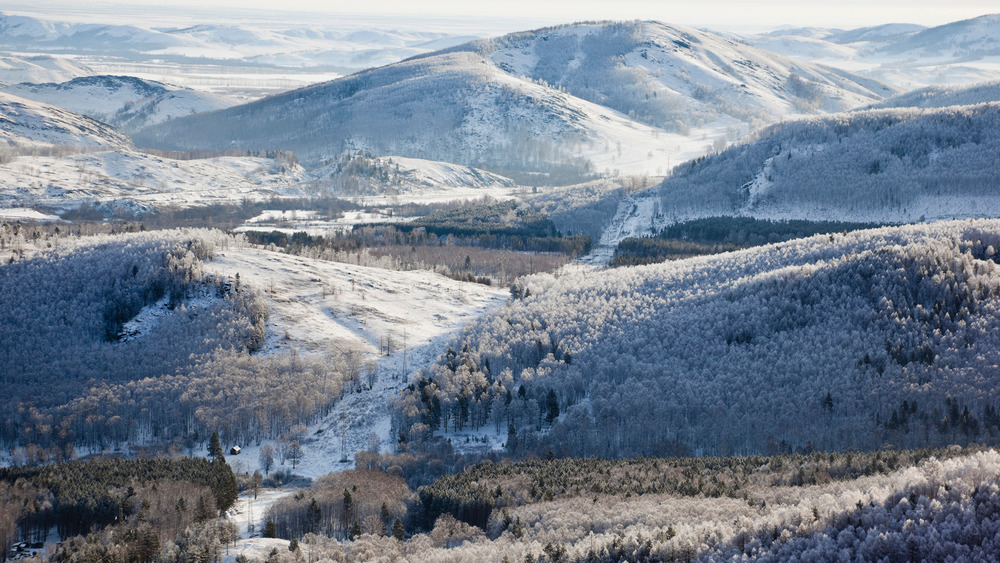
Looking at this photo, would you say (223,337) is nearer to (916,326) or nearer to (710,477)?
(710,477)

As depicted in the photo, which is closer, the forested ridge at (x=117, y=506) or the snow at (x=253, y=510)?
the forested ridge at (x=117, y=506)

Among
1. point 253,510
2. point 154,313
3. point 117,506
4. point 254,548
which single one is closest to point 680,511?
point 254,548

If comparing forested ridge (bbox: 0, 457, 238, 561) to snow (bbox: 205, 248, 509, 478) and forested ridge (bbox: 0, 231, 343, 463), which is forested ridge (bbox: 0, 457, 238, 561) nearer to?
snow (bbox: 205, 248, 509, 478)

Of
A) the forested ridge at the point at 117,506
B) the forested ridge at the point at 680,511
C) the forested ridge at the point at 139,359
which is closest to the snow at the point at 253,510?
the forested ridge at the point at 117,506

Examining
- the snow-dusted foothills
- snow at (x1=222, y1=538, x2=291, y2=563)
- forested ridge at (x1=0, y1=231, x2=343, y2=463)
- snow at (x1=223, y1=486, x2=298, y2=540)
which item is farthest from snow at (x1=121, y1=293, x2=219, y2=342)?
snow at (x1=222, y1=538, x2=291, y2=563)

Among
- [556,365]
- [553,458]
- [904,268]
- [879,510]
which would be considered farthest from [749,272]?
[879,510]

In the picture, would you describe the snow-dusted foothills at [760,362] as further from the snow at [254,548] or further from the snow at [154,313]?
the snow at [154,313]

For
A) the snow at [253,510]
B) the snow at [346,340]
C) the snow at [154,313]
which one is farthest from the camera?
the snow at [154,313]

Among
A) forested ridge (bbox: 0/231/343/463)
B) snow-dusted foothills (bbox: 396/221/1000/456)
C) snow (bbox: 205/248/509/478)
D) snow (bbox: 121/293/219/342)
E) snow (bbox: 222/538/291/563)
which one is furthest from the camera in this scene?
snow (bbox: 121/293/219/342)

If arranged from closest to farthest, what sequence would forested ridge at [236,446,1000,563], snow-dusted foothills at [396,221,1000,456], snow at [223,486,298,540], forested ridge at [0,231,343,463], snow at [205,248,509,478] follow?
forested ridge at [236,446,1000,563] < snow at [223,486,298,540] < snow-dusted foothills at [396,221,1000,456] < snow at [205,248,509,478] < forested ridge at [0,231,343,463]
